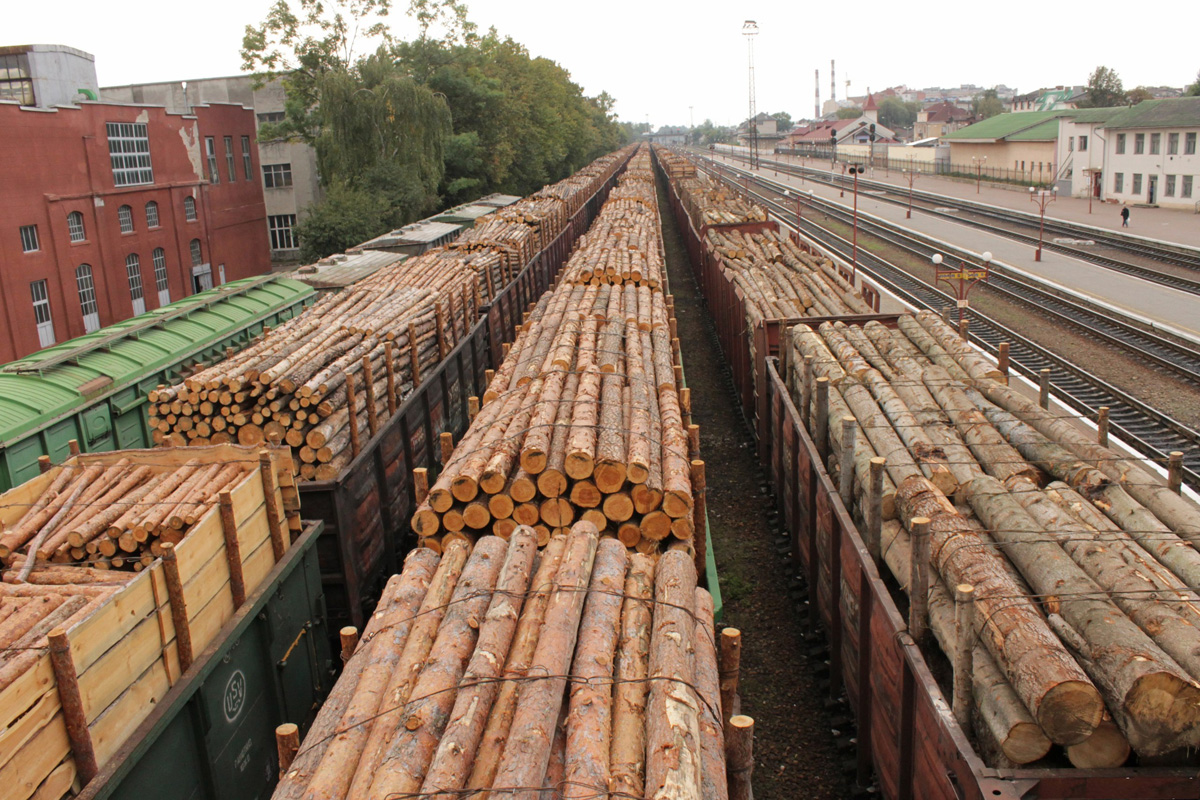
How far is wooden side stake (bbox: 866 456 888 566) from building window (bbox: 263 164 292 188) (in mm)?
53977

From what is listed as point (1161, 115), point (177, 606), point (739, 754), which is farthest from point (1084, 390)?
point (1161, 115)

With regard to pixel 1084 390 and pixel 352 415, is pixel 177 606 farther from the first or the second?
pixel 1084 390

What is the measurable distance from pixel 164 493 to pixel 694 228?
98.5 feet

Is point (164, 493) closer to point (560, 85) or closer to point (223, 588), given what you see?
point (223, 588)

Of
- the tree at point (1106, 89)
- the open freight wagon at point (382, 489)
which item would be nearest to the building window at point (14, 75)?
the open freight wagon at point (382, 489)

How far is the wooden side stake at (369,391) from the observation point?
37.8ft

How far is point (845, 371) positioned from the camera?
11.2 metres

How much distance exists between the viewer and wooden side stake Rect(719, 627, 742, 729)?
5.51 m

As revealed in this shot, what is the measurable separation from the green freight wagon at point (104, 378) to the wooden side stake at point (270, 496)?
4528mm

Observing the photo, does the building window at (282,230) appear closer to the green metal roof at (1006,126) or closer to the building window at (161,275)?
the building window at (161,275)

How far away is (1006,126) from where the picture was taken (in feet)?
276

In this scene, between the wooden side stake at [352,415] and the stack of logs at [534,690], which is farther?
the wooden side stake at [352,415]

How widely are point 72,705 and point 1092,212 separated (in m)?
59.6

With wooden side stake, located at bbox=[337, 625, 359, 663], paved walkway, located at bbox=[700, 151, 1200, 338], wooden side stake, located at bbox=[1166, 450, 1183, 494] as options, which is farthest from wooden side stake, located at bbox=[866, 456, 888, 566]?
paved walkway, located at bbox=[700, 151, 1200, 338]
